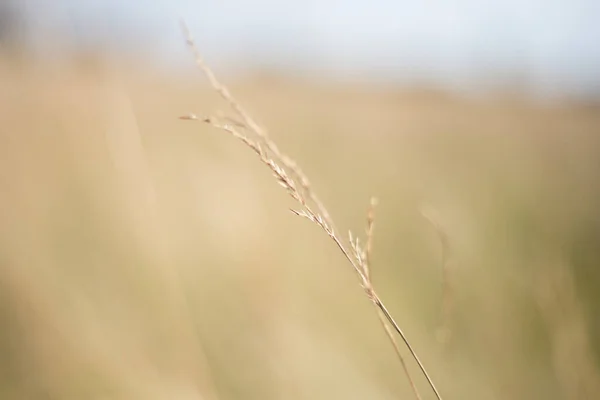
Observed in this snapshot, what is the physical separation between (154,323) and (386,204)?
1421mm

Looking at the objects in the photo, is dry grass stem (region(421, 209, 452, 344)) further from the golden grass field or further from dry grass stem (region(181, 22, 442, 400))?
dry grass stem (region(181, 22, 442, 400))

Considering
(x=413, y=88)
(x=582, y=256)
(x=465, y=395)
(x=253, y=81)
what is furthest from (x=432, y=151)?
(x=413, y=88)

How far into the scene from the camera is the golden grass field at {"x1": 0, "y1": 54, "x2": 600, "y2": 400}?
0.87m

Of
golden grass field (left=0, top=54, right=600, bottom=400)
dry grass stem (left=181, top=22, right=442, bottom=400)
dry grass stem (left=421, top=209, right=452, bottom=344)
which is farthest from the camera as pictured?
golden grass field (left=0, top=54, right=600, bottom=400)

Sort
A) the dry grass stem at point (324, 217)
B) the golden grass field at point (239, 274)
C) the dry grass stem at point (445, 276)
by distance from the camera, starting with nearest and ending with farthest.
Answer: the dry grass stem at point (324, 217), the dry grass stem at point (445, 276), the golden grass field at point (239, 274)

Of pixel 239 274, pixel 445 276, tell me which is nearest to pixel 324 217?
pixel 445 276

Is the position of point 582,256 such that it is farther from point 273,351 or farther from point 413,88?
point 413,88

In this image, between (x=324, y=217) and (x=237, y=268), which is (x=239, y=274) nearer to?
(x=237, y=268)

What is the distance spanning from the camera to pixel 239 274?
1271 millimetres

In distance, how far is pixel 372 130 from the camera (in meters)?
4.06

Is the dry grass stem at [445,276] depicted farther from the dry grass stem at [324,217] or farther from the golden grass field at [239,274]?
the dry grass stem at [324,217]

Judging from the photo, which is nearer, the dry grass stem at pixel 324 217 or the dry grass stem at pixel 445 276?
the dry grass stem at pixel 324 217

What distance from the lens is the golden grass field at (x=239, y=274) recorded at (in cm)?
87

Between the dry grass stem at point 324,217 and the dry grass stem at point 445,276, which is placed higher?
the dry grass stem at point 324,217
